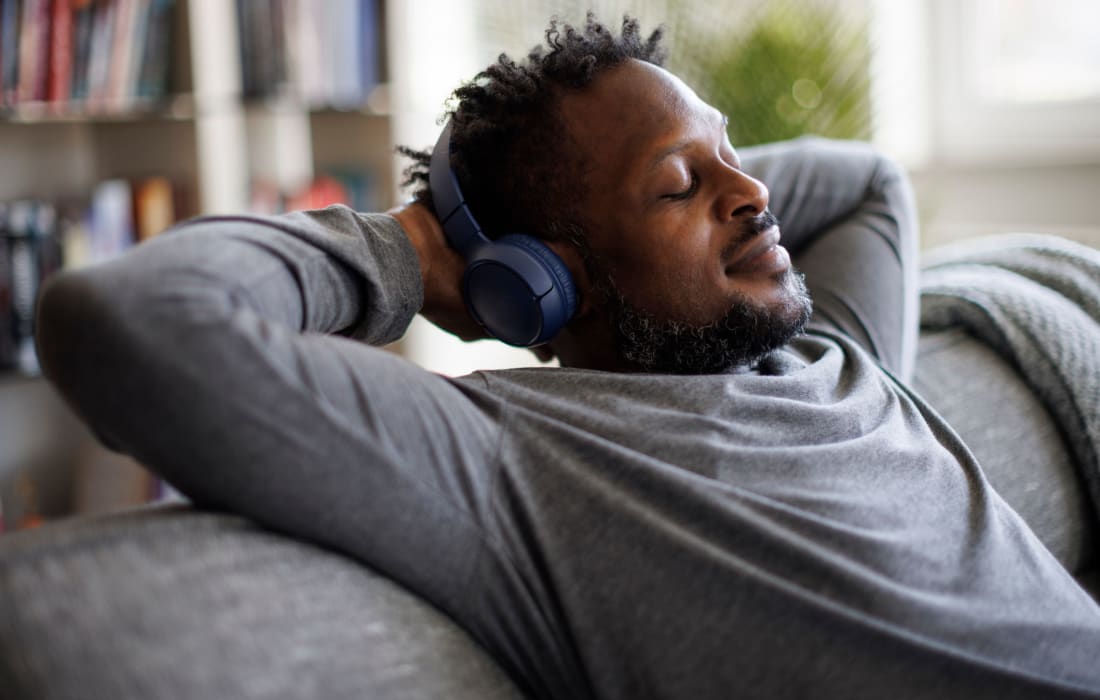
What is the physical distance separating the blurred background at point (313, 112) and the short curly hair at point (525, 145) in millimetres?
1280

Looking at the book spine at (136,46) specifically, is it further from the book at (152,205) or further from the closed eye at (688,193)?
the closed eye at (688,193)

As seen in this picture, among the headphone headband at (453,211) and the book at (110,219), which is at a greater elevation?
the headphone headband at (453,211)

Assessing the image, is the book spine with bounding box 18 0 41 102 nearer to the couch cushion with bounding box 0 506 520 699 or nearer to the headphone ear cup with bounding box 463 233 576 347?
the headphone ear cup with bounding box 463 233 576 347

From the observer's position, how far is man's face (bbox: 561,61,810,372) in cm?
105

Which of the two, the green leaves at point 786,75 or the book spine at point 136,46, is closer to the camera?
the book spine at point 136,46

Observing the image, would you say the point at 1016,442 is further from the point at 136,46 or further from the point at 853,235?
the point at 136,46

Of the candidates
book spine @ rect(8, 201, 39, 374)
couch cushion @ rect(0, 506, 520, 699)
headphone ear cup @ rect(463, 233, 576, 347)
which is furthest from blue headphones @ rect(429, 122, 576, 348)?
book spine @ rect(8, 201, 39, 374)

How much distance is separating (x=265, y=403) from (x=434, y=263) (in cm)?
37

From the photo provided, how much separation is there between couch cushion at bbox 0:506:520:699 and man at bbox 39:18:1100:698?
0.11 feet

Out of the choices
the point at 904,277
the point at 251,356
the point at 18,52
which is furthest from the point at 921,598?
the point at 18,52

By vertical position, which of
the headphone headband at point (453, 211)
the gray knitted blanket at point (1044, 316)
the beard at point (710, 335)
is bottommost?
the gray knitted blanket at point (1044, 316)

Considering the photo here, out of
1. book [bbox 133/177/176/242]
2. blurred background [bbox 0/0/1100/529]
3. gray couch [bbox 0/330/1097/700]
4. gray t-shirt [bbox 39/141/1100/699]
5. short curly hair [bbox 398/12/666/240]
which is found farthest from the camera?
book [bbox 133/177/176/242]

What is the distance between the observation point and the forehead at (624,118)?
3.53 ft

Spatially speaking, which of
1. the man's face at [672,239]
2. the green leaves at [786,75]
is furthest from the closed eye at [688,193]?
the green leaves at [786,75]
